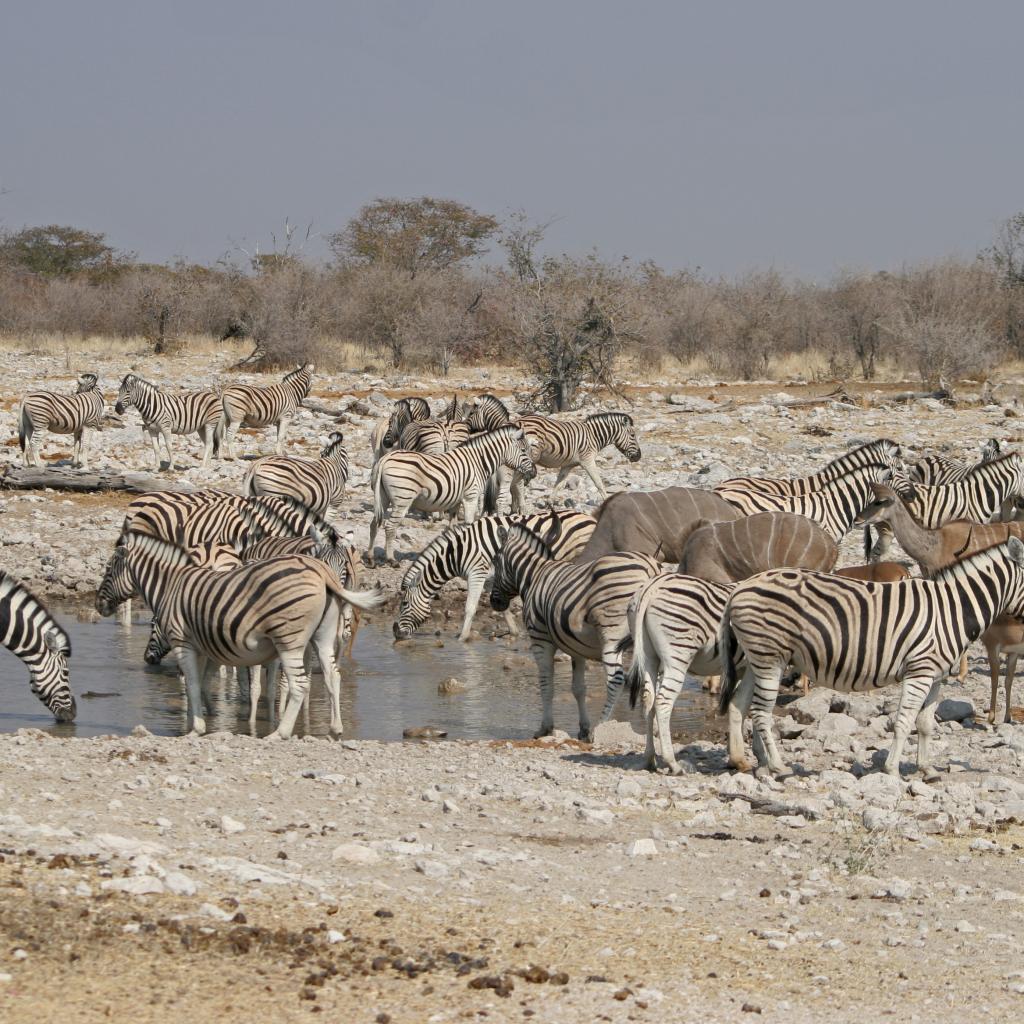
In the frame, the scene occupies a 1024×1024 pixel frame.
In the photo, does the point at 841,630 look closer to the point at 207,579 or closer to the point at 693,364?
the point at 207,579

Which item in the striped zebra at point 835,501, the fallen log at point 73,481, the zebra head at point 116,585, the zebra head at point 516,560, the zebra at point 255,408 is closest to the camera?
the zebra head at point 516,560

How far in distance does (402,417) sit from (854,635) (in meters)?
14.6

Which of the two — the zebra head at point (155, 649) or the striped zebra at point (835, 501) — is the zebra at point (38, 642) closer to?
the zebra head at point (155, 649)

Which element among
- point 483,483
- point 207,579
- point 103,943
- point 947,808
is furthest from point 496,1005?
point 483,483

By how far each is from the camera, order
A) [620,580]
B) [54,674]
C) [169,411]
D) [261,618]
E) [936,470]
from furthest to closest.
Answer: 1. [169,411]
2. [936,470]
3. [54,674]
4. [620,580]
5. [261,618]

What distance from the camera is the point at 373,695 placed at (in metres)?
12.8

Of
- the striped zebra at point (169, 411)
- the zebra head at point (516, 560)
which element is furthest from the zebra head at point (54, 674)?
the striped zebra at point (169, 411)

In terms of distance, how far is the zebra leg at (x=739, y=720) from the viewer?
912 centimetres

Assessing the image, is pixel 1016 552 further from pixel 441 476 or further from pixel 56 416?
pixel 56 416

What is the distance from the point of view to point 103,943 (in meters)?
5.20

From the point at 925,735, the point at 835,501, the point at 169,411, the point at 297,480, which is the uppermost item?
the point at 169,411

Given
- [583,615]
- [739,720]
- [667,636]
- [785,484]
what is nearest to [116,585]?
[583,615]

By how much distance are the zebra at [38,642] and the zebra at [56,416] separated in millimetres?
11517

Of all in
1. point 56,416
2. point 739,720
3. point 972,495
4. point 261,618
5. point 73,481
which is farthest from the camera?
point 56,416
